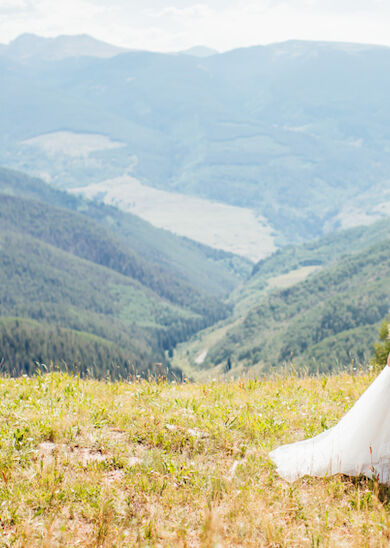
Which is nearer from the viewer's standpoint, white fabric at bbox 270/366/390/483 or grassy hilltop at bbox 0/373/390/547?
grassy hilltop at bbox 0/373/390/547

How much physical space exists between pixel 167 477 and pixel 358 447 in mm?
3063

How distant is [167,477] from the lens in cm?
748

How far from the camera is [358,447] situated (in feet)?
24.3

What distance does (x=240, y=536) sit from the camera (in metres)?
6.28

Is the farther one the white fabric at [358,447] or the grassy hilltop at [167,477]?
the white fabric at [358,447]

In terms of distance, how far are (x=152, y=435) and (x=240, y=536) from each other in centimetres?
291

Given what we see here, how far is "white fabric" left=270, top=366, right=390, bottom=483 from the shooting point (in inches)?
285

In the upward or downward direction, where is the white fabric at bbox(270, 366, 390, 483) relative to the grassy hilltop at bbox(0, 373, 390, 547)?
upward

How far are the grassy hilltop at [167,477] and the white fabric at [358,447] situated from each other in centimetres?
19

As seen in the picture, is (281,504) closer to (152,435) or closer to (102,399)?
(152,435)

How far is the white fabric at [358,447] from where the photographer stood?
723cm

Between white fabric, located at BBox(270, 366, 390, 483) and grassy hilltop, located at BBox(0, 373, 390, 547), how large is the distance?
19 cm

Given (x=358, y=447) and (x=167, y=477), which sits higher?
(x=358, y=447)

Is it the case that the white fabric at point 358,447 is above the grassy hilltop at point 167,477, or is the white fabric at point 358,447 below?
above
